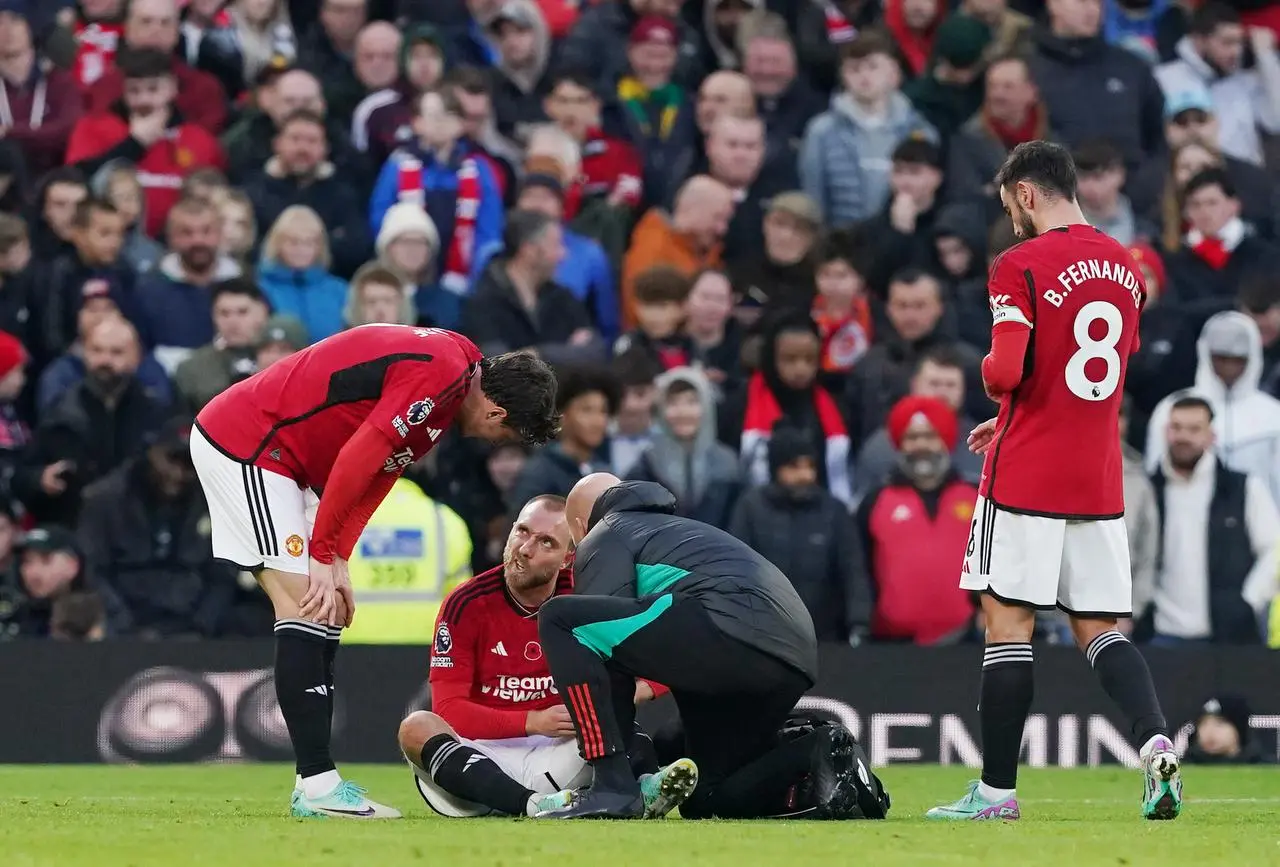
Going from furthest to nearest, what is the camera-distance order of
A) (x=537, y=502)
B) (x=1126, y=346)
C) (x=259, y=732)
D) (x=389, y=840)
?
1. (x=259, y=732)
2. (x=537, y=502)
3. (x=1126, y=346)
4. (x=389, y=840)

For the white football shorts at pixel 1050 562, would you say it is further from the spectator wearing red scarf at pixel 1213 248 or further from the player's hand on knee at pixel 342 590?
the spectator wearing red scarf at pixel 1213 248

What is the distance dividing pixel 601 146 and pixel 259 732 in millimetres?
5294

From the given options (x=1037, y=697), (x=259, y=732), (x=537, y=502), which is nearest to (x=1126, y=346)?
(x=537, y=502)

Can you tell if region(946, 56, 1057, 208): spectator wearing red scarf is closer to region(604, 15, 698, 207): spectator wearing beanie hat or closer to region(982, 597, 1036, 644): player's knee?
region(604, 15, 698, 207): spectator wearing beanie hat

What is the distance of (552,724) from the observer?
29.0 feet

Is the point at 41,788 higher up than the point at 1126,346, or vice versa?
the point at 1126,346

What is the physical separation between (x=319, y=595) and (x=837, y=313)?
23.6 feet

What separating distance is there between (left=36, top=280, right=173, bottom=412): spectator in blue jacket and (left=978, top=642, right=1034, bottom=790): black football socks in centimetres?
705

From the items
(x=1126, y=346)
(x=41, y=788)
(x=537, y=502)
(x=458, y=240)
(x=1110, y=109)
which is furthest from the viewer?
(x=1110, y=109)

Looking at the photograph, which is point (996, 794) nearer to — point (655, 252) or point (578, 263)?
point (578, 263)

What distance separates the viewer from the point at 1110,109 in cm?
1692

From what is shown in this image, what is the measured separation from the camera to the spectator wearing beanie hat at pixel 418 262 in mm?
14883

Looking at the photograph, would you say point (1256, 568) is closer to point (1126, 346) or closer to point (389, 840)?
point (1126, 346)

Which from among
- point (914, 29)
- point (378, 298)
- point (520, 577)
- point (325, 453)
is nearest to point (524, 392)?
point (325, 453)
